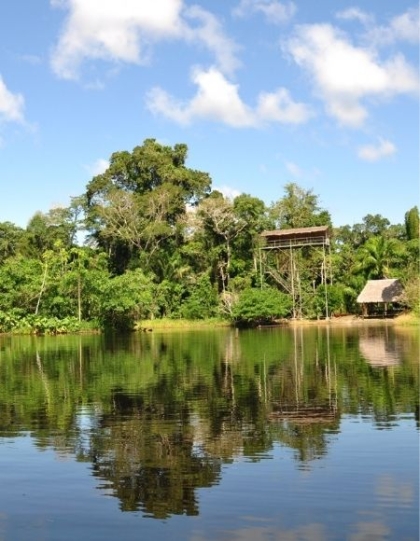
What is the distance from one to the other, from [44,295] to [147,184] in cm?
1400

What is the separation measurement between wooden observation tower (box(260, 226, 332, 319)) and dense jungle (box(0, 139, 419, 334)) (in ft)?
0.71

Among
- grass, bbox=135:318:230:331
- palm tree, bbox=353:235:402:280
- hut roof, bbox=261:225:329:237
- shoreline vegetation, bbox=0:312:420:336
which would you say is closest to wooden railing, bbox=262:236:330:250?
hut roof, bbox=261:225:329:237

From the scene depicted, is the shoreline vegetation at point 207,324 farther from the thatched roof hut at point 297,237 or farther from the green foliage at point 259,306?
the thatched roof hut at point 297,237

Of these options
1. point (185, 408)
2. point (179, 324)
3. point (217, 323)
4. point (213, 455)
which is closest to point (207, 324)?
point (217, 323)

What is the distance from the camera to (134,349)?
29.0 m

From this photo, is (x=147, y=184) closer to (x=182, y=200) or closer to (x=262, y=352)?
(x=182, y=200)

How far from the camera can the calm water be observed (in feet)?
21.3

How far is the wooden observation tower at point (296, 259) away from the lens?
4806 cm

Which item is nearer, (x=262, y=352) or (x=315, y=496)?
(x=315, y=496)

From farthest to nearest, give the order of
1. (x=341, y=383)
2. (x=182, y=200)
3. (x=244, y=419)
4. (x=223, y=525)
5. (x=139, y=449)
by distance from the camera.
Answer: (x=182, y=200)
(x=341, y=383)
(x=244, y=419)
(x=139, y=449)
(x=223, y=525)

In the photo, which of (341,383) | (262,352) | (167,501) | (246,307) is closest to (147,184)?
(246,307)

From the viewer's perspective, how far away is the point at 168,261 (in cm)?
5259

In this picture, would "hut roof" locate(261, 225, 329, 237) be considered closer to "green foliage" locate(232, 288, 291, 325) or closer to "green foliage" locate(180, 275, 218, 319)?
"green foliage" locate(232, 288, 291, 325)

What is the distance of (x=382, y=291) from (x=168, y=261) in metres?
16.9
